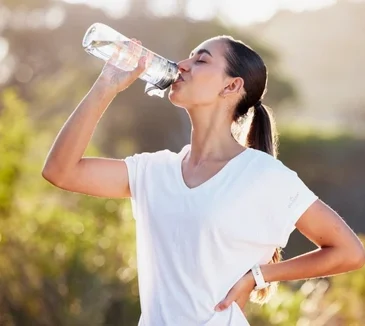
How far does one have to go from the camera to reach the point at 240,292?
2.01 meters

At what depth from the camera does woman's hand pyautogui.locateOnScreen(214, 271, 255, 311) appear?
1.98 metres

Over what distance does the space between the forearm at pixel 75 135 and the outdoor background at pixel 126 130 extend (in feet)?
6.54

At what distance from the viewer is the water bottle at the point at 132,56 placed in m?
2.10

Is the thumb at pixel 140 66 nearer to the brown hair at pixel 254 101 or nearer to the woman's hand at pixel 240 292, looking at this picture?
the brown hair at pixel 254 101

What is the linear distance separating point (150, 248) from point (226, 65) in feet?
1.60

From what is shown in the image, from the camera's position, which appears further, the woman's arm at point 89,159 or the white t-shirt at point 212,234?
the woman's arm at point 89,159

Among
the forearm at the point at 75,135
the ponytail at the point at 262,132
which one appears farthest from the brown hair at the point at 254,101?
the forearm at the point at 75,135

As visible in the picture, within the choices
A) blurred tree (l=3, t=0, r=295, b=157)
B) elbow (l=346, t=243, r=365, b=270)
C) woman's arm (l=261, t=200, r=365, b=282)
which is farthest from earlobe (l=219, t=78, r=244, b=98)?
blurred tree (l=3, t=0, r=295, b=157)

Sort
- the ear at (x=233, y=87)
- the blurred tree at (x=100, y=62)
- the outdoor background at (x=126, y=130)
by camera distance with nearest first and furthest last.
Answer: the ear at (x=233, y=87)
the outdoor background at (x=126, y=130)
the blurred tree at (x=100, y=62)

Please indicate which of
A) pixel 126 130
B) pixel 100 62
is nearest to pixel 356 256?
pixel 100 62

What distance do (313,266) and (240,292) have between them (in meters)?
0.19

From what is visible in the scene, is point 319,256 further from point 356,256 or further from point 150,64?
point 150,64

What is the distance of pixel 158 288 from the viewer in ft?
6.54

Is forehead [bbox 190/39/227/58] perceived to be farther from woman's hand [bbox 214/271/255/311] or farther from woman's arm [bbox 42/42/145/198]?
woman's hand [bbox 214/271/255/311]
